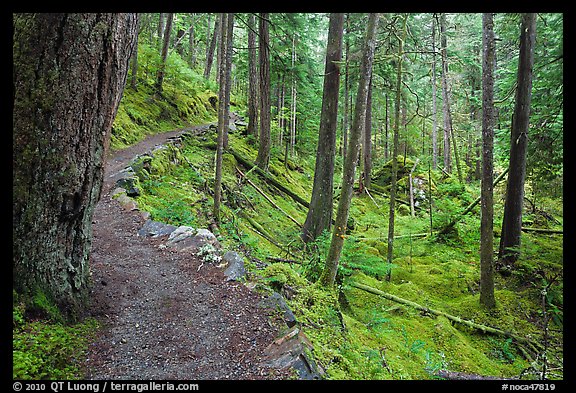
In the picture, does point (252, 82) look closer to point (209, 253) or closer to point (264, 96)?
point (264, 96)

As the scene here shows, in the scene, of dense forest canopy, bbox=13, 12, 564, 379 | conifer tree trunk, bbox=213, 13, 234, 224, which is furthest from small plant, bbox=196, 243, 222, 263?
conifer tree trunk, bbox=213, 13, 234, 224

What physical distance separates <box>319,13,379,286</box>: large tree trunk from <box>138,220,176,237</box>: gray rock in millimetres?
3232

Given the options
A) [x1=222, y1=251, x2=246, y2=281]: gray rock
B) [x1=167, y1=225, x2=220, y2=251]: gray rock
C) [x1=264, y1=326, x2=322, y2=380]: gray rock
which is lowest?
[x1=264, y1=326, x2=322, y2=380]: gray rock

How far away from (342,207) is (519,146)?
21.0 feet

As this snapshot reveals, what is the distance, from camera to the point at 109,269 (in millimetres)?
5023

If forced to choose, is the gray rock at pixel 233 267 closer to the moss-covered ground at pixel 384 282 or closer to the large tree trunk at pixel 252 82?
the moss-covered ground at pixel 384 282

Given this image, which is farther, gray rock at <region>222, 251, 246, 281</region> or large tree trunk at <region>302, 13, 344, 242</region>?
large tree trunk at <region>302, 13, 344, 242</region>

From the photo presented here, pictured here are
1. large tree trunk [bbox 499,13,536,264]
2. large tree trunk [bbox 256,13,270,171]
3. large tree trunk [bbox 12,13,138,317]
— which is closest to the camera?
large tree trunk [bbox 12,13,138,317]

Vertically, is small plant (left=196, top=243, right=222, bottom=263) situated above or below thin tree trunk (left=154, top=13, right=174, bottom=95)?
below

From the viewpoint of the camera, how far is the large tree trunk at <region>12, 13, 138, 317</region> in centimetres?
304

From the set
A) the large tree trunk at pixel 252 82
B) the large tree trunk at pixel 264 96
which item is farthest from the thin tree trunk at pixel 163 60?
the large tree trunk at pixel 264 96

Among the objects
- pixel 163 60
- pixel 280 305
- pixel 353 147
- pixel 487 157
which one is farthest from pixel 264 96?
pixel 280 305

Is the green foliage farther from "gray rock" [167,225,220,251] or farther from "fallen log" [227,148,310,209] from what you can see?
"fallen log" [227,148,310,209]

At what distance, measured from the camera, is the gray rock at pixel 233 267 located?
517 centimetres
